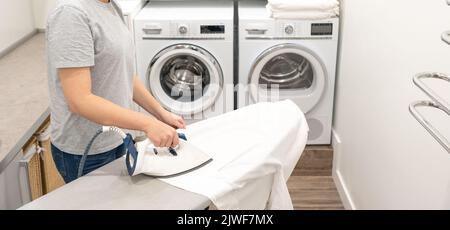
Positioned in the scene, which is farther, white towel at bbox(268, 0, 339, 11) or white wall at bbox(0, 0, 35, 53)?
white towel at bbox(268, 0, 339, 11)

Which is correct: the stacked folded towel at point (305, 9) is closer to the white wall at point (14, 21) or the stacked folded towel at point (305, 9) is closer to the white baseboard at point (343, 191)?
the white baseboard at point (343, 191)

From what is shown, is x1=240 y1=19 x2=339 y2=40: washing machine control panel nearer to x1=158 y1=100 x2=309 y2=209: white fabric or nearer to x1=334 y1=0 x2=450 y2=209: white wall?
x1=334 y1=0 x2=450 y2=209: white wall

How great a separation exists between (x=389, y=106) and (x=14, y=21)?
2172 mm

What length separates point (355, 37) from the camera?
307 cm

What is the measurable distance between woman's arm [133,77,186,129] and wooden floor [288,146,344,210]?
1.50 meters

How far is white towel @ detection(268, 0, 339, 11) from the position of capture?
3.42 metres

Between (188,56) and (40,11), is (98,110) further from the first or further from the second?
(40,11)

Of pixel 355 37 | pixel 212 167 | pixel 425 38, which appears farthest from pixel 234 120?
pixel 355 37

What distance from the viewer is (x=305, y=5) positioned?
344 cm

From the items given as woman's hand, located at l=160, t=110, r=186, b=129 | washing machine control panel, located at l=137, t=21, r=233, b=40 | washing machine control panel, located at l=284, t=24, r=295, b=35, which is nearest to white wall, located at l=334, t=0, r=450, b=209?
washing machine control panel, located at l=284, t=24, r=295, b=35

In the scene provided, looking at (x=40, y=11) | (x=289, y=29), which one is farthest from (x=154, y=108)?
(x=40, y=11)
